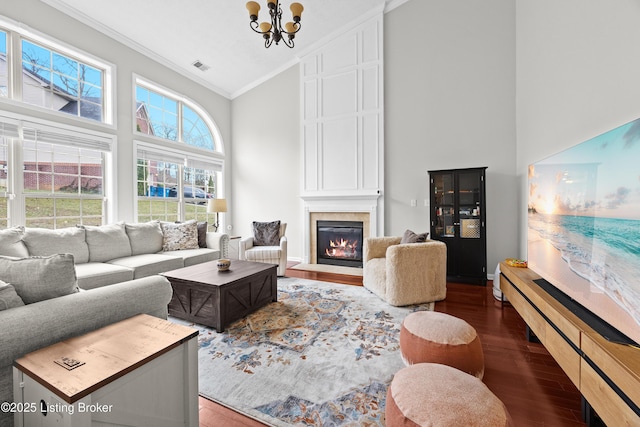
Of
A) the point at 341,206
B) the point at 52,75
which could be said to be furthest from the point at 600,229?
the point at 52,75

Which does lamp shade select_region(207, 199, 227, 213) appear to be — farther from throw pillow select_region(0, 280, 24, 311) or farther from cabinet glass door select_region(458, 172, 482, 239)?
cabinet glass door select_region(458, 172, 482, 239)

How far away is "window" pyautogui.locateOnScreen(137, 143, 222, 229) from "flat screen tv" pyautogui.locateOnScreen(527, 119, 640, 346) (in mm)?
5265

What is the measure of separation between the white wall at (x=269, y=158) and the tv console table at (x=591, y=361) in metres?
4.12

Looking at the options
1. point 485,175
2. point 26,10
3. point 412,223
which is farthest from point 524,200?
point 26,10

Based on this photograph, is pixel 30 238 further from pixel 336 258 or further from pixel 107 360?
pixel 336 258

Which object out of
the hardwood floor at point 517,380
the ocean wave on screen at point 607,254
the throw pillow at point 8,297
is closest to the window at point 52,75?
the throw pillow at point 8,297

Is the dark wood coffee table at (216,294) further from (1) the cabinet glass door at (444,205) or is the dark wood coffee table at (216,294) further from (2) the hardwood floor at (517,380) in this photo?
(1) the cabinet glass door at (444,205)

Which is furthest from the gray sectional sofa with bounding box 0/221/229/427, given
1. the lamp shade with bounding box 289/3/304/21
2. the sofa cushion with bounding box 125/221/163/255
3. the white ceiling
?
the white ceiling

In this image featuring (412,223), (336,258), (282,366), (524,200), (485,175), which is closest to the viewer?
(282,366)

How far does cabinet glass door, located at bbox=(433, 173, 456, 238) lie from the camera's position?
13.1ft

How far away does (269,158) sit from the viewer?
5734 mm

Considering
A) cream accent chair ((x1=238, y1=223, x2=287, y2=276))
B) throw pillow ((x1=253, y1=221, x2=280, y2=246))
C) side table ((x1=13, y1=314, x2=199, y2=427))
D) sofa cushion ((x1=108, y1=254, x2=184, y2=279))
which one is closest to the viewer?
side table ((x1=13, y1=314, x2=199, y2=427))

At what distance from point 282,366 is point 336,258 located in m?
3.24

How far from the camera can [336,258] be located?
5.06 metres
